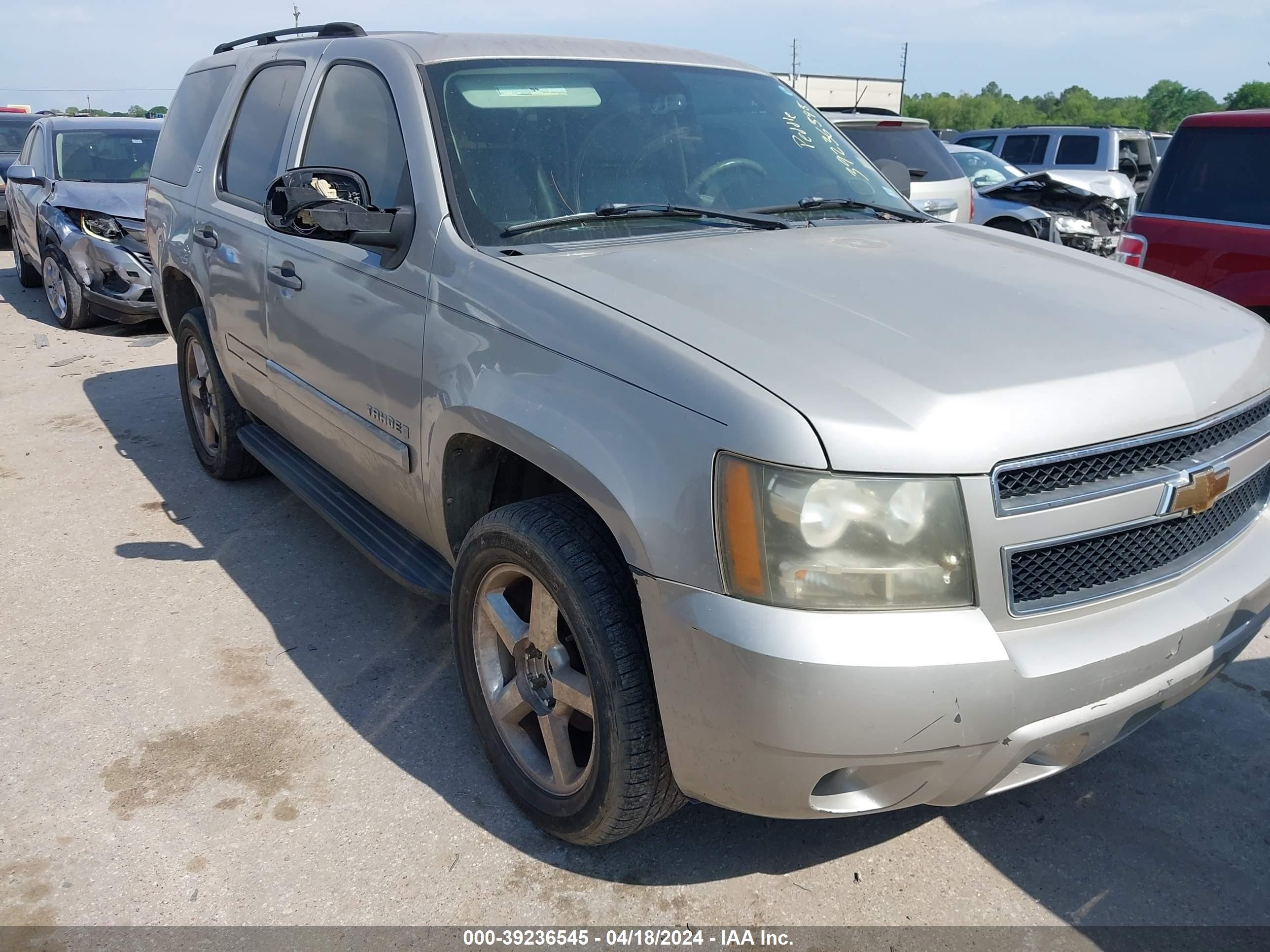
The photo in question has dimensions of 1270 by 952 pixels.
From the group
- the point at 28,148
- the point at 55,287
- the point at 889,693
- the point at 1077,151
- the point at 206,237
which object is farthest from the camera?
the point at 1077,151

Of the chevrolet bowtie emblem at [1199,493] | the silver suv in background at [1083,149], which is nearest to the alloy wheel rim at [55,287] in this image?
the chevrolet bowtie emblem at [1199,493]

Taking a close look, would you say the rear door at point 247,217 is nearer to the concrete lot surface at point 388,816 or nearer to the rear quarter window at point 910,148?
the concrete lot surface at point 388,816

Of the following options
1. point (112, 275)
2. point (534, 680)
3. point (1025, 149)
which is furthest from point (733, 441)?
point (1025, 149)

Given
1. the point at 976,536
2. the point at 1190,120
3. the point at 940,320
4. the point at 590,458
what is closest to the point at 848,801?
the point at 976,536

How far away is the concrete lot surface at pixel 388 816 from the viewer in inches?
Result: 97.7

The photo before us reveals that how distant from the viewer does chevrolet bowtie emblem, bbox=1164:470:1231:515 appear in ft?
7.16

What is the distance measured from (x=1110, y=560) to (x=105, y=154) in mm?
10242

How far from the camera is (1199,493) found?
7.27 feet

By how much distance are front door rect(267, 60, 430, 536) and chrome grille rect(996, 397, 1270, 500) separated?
5.22 ft

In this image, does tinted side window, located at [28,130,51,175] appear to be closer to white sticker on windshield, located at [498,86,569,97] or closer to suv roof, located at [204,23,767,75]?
suv roof, located at [204,23,767,75]

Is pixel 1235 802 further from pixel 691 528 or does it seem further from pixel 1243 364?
pixel 691 528

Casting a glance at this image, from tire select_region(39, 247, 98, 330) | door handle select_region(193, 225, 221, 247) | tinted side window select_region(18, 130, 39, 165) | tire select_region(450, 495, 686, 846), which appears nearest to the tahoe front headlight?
tire select_region(450, 495, 686, 846)

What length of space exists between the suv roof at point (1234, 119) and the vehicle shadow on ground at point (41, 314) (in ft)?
23.9

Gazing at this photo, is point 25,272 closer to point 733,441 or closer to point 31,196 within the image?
point 31,196
